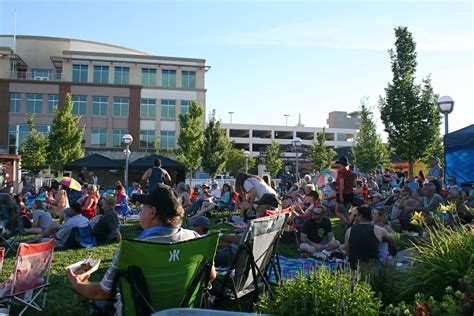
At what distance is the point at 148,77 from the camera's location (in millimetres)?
Result: 49812

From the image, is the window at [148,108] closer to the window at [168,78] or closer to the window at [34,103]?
the window at [168,78]

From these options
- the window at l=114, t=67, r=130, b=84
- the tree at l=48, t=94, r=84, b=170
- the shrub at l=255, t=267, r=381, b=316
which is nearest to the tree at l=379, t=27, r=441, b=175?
the shrub at l=255, t=267, r=381, b=316

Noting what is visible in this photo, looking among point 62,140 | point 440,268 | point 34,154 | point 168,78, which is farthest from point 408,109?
point 168,78

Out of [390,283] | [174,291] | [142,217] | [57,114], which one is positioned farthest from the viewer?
[57,114]

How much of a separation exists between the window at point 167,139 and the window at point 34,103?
12.7 metres

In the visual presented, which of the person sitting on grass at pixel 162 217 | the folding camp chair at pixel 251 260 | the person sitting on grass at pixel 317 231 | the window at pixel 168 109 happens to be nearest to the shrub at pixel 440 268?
the folding camp chair at pixel 251 260

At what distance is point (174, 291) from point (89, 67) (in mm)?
48888

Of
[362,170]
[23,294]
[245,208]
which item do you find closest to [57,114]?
[362,170]

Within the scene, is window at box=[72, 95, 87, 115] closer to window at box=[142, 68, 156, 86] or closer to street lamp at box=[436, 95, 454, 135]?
window at box=[142, 68, 156, 86]

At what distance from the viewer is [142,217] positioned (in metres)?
3.68

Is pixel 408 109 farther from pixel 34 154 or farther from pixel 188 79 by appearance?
pixel 188 79

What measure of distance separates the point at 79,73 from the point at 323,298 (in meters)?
49.5

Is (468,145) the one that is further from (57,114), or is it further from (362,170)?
(57,114)

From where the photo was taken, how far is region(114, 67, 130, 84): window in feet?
161
